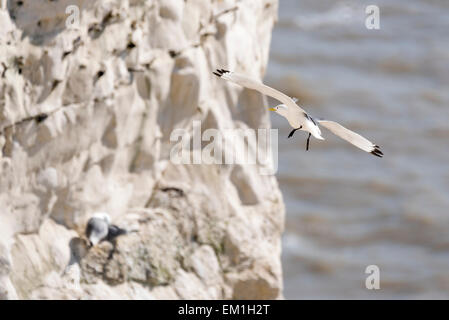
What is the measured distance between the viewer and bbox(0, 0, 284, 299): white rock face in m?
7.24

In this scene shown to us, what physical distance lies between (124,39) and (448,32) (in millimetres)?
10265

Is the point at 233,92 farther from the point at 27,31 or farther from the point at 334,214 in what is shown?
the point at 334,214

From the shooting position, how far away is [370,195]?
14578 mm

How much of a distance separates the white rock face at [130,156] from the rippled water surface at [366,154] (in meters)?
3.99

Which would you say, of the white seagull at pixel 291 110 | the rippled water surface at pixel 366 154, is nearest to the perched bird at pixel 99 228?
the white seagull at pixel 291 110

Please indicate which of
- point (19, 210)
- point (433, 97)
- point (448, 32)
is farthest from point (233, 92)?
point (448, 32)

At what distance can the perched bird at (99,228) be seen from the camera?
792 cm
